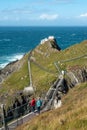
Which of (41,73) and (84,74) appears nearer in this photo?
(84,74)

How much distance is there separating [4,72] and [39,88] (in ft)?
84.9

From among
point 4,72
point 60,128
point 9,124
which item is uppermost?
point 60,128

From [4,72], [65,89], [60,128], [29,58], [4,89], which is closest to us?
[60,128]

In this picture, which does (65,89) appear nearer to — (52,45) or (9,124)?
(9,124)

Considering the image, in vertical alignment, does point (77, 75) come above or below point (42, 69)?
above

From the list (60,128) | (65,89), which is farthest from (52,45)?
(60,128)

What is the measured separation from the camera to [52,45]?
7069 centimetres

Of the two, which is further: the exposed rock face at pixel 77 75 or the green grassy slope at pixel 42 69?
the green grassy slope at pixel 42 69

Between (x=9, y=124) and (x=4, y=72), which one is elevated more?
(x=9, y=124)

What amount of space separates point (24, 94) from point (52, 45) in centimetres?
2190

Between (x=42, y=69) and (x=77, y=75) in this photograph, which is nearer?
(x=77, y=75)

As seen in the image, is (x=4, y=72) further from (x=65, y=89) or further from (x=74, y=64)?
(x=65, y=89)

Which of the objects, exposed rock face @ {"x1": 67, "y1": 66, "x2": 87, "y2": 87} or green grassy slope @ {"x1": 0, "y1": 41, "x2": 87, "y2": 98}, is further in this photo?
green grassy slope @ {"x1": 0, "y1": 41, "x2": 87, "y2": 98}

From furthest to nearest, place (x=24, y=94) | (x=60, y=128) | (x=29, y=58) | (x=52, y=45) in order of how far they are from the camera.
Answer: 1. (x=52, y=45)
2. (x=29, y=58)
3. (x=24, y=94)
4. (x=60, y=128)
